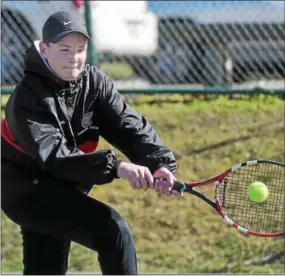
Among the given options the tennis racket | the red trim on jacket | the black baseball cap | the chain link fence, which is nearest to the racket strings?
the tennis racket

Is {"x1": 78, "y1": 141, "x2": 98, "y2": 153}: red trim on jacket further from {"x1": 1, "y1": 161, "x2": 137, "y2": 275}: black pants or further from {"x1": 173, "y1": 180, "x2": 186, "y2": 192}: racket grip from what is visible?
{"x1": 173, "y1": 180, "x2": 186, "y2": 192}: racket grip

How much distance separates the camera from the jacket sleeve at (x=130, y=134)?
12.7 ft

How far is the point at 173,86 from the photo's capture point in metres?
7.41

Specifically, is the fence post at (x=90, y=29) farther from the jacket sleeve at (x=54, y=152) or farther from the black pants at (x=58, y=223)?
the jacket sleeve at (x=54, y=152)

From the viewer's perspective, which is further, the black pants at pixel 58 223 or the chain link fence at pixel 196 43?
the chain link fence at pixel 196 43

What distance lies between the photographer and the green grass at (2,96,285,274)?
5.66 meters

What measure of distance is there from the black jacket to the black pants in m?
0.10

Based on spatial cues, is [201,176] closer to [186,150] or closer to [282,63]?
[186,150]

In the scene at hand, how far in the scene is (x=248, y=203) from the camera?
14.4ft

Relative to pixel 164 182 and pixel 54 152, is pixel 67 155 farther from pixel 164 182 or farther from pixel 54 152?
pixel 164 182

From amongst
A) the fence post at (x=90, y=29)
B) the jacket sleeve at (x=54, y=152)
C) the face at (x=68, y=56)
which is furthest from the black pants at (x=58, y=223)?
the fence post at (x=90, y=29)

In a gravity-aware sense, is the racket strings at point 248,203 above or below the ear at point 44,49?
below

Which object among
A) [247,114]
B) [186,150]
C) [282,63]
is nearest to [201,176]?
[186,150]

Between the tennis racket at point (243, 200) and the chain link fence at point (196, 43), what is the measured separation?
2288 mm
